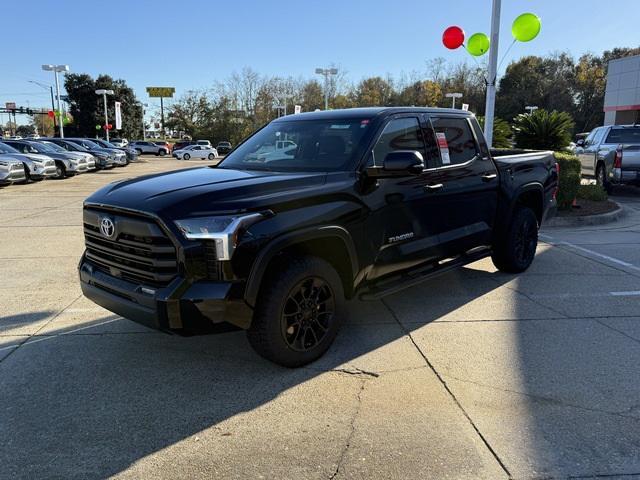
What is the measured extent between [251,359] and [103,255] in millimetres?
1345

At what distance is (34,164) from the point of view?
19.8 metres

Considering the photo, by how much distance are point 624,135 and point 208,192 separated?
1474 cm

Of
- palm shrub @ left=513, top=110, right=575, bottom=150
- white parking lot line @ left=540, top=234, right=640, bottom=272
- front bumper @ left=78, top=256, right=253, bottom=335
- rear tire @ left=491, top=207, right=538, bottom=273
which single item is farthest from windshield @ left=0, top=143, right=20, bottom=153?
front bumper @ left=78, top=256, right=253, bottom=335

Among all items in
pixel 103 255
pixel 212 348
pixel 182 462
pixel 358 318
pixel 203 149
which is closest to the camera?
pixel 182 462

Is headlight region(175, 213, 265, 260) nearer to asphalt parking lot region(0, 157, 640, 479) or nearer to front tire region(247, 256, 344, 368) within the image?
front tire region(247, 256, 344, 368)

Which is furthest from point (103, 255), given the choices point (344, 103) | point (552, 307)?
point (344, 103)

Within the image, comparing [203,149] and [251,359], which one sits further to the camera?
[203,149]

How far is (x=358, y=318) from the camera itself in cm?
498

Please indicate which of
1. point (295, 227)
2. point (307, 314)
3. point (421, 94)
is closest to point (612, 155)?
point (307, 314)

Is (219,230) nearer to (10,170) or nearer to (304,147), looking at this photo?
(304,147)

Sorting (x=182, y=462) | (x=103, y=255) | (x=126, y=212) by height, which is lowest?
(x=182, y=462)

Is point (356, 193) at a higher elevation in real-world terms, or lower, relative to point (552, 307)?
higher

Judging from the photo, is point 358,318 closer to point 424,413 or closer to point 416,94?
point 424,413

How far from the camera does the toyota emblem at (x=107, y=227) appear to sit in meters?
3.57
